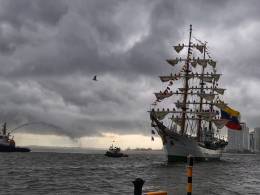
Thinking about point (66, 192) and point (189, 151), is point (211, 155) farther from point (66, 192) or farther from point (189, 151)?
point (66, 192)

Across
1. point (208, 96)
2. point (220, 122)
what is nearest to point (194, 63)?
point (208, 96)

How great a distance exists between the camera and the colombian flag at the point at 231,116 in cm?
12015

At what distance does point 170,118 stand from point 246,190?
73.3 metres

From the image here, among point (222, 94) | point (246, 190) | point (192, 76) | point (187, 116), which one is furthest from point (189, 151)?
point (246, 190)

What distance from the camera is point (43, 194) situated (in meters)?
38.7

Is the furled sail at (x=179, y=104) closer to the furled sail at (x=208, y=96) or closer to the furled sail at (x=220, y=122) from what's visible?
the furled sail at (x=208, y=96)

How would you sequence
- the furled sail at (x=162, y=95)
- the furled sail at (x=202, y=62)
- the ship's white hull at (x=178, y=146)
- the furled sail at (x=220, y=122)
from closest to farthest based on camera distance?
the ship's white hull at (x=178, y=146), the furled sail at (x=162, y=95), the furled sail at (x=220, y=122), the furled sail at (x=202, y=62)

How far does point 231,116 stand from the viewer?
123500 mm

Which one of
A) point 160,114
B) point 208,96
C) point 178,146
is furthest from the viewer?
point 208,96

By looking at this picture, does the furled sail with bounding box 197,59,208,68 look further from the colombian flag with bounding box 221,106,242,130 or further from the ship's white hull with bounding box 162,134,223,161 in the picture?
the ship's white hull with bounding box 162,134,223,161

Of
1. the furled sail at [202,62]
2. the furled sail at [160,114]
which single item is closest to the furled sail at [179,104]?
the furled sail at [160,114]

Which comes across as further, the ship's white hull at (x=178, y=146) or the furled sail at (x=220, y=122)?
the furled sail at (x=220, y=122)

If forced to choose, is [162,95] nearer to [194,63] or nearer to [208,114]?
[208,114]

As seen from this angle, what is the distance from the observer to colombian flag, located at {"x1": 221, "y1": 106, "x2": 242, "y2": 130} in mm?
120150
